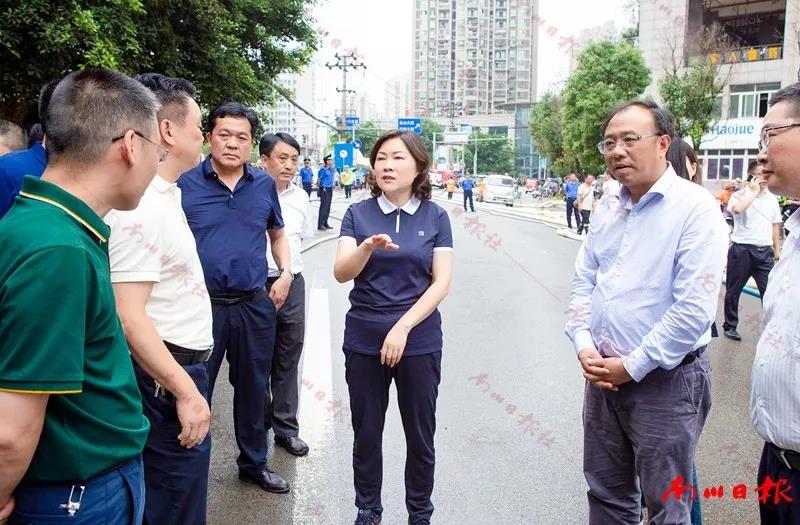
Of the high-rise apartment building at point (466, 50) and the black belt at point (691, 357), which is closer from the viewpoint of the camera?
the black belt at point (691, 357)

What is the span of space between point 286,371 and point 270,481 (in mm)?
→ 866

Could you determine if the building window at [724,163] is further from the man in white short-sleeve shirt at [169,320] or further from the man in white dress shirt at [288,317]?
the man in white short-sleeve shirt at [169,320]

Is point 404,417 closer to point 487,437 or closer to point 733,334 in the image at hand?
point 487,437

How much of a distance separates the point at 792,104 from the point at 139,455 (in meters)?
2.17

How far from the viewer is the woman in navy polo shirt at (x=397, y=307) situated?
10.5 ft

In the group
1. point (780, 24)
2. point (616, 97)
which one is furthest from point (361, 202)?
point (780, 24)

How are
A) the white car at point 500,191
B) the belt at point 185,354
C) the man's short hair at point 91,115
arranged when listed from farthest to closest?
the white car at point 500,191 → the belt at point 185,354 → the man's short hair at point 91,115

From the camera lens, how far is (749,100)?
35906 millimetres

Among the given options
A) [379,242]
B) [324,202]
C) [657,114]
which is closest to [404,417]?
[379,242]

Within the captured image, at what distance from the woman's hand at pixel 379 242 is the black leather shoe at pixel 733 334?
5765mm

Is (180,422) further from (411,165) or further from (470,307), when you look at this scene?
(470,307)

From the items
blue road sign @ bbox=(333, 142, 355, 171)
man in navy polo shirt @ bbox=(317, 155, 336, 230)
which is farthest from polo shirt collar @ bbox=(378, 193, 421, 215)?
blue road sign @ bbox=(333, 142, 355, 171)

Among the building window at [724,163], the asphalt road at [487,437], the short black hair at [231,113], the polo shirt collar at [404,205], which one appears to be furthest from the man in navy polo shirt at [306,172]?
the building window at [724,163]

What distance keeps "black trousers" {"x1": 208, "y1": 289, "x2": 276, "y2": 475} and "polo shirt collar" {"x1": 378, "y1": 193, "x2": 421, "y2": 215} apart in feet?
3.00
